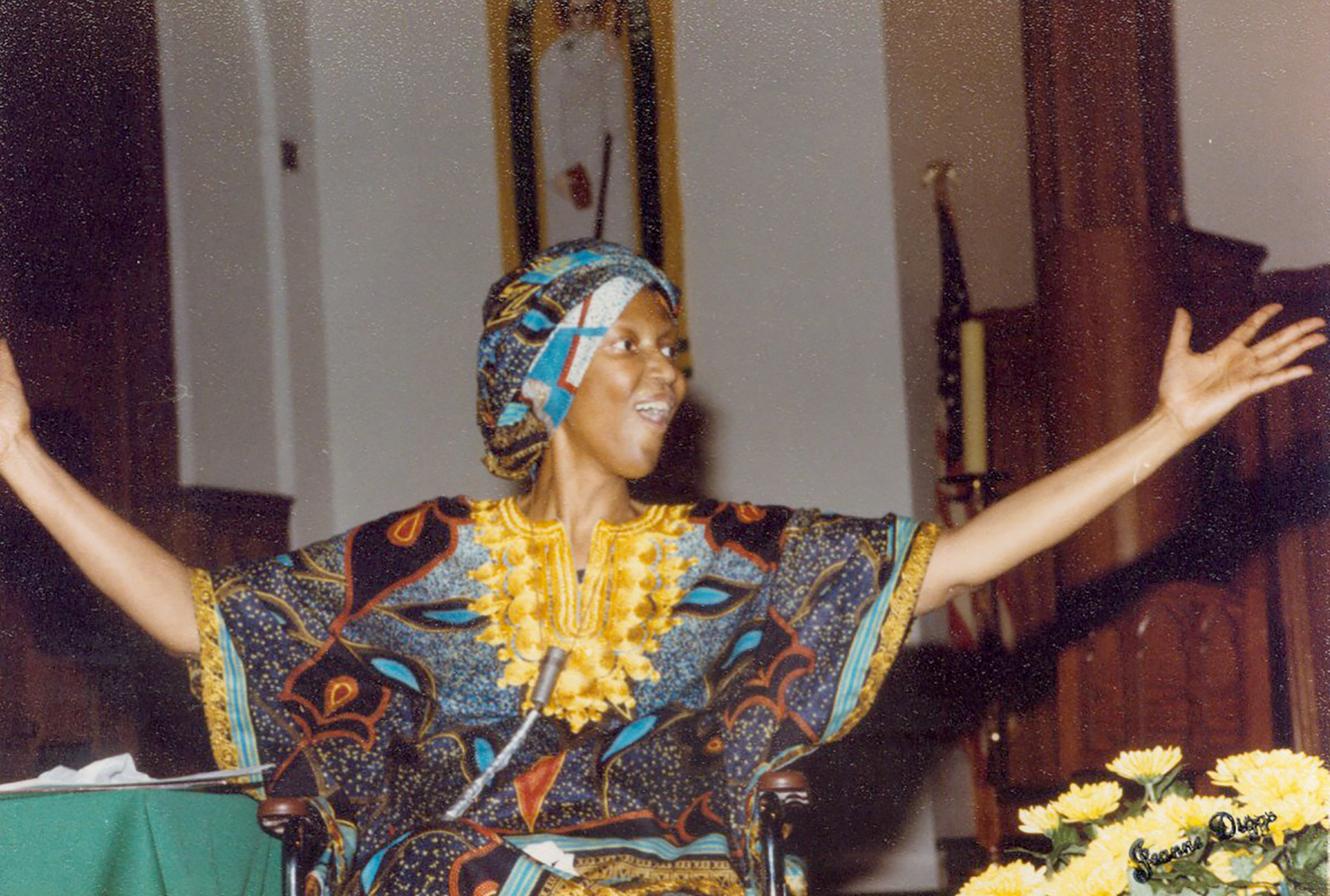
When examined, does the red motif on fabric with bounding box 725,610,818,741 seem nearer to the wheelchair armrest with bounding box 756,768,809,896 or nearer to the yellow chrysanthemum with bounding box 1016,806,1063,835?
the wheelchair armrest with bounding box 756,768,809,896

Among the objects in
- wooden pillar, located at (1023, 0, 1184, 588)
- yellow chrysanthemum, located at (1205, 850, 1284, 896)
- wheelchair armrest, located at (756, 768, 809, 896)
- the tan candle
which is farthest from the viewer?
wooden pillar, located at (1023, 0, 1184, 588)

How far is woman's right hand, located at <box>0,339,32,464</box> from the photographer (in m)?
2.35

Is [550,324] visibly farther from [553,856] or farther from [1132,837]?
[1132,837]

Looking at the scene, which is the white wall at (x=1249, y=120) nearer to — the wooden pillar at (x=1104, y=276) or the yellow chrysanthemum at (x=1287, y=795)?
the wooden pillar at (x=1104, y=276)

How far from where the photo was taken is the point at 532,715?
7.91ft

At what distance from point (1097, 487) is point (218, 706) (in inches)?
55.2

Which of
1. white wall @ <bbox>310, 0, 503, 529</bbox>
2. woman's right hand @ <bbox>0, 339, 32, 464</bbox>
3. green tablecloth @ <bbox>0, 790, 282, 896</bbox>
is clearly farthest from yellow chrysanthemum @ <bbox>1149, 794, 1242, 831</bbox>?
white wall @ <bbox>310, 0, 503, 529</bbox>

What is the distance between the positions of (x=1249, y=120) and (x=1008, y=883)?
13.4ft

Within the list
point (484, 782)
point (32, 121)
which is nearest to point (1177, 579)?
point (484, 782)

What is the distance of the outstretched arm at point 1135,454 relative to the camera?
2236 millimetres

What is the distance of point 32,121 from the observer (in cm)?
467

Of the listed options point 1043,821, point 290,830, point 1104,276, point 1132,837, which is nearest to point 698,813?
point 290,830

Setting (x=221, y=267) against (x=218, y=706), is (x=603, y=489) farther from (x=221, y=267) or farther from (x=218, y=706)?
(x=221, y=267)
